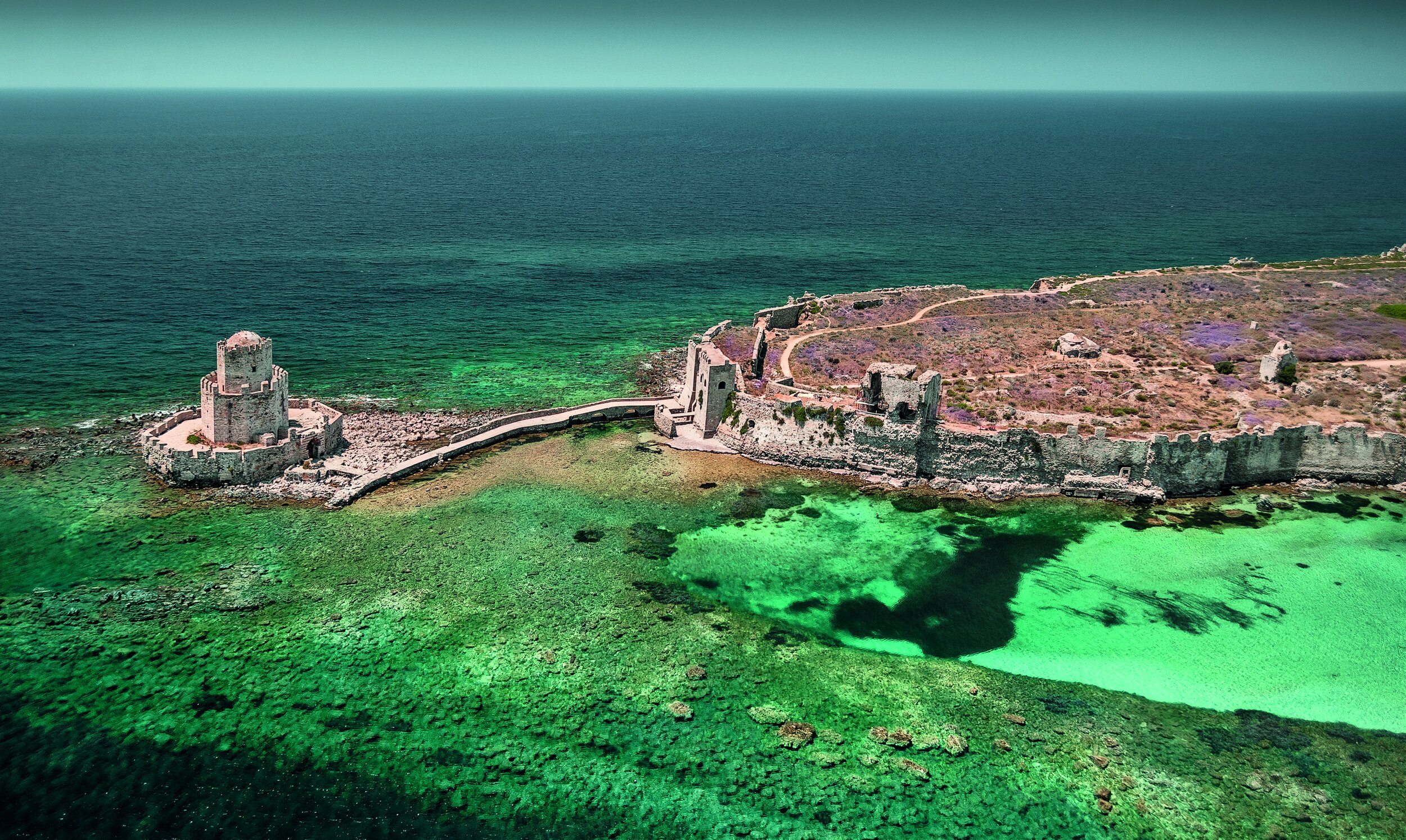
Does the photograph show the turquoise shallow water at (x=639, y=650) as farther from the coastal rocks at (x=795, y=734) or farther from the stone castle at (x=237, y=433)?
the stone castle at (x=237, y=433)

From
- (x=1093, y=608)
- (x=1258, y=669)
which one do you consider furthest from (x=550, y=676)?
(x=1258, y=669)

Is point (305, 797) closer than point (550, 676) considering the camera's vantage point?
Yes

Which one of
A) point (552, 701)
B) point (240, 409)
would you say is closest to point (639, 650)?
point (552, 701)

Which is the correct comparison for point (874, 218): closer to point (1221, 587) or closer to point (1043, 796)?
point (1221, 587)

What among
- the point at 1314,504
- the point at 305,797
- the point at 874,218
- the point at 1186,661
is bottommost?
the point at 305,797

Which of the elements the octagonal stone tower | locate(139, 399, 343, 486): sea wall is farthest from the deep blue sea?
the octagonal stone tower

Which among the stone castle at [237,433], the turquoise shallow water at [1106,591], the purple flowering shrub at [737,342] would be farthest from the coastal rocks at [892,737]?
the stone castle at [237,433]
